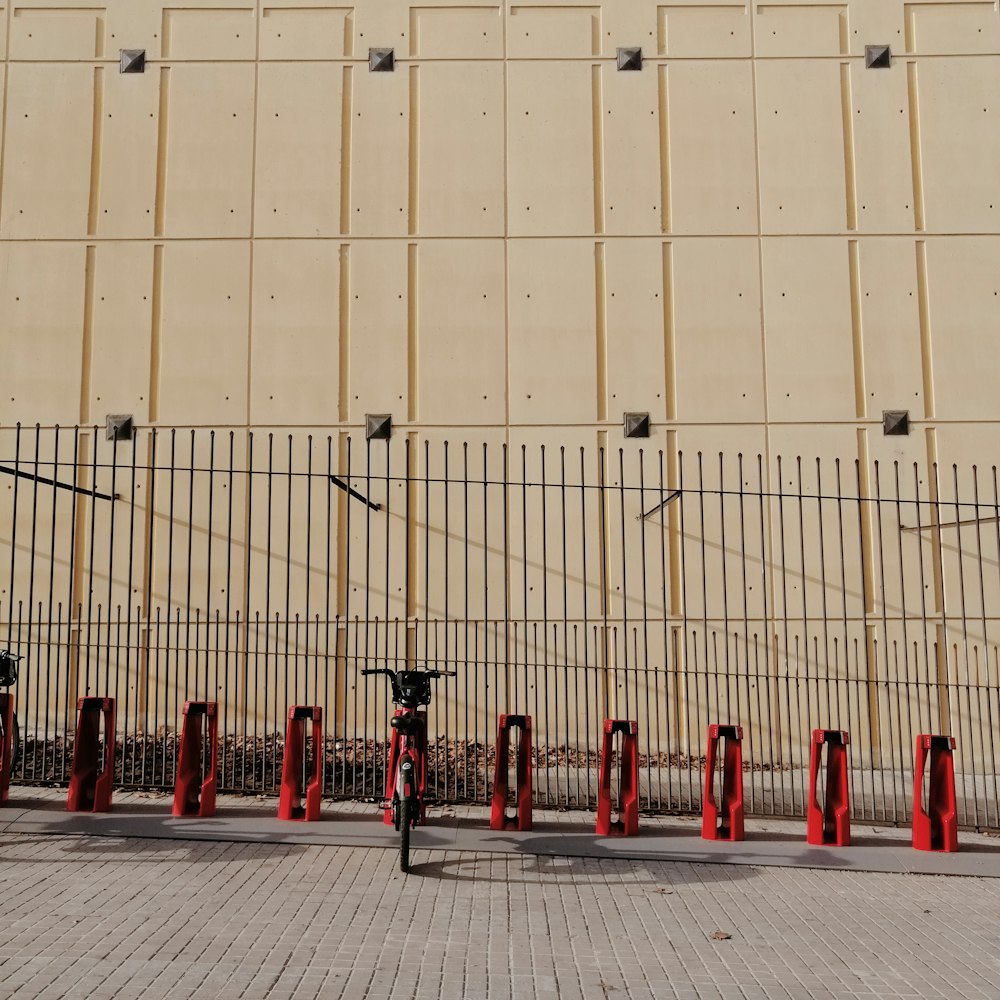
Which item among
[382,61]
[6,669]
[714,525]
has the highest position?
[382,61]

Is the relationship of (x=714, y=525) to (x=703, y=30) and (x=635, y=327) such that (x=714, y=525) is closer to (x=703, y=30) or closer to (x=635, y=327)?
(x=635, y=327)

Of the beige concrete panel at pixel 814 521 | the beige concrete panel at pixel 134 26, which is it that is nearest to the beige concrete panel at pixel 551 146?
the beige concrete panel at pixel 814 521

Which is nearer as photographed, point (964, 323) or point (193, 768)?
point (193, 768)

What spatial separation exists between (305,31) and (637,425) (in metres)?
6.89

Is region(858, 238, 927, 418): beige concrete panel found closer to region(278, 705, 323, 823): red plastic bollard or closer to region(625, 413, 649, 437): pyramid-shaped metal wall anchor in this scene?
region(625, 413, 649, 437): pyramid-shaped metal wall anchor

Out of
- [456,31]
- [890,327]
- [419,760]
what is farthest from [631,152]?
[419,760]

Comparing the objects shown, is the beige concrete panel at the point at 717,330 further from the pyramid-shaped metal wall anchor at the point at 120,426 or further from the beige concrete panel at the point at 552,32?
the pyramid-shaped metal wall anchor at the point at 120,426

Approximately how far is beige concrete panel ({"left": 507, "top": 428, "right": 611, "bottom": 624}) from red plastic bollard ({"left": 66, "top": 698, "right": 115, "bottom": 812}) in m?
5.27

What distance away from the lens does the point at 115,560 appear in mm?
12195

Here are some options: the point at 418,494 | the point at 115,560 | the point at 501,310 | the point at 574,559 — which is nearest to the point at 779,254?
the point at 501,310

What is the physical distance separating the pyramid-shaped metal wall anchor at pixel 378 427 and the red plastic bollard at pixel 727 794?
6.06 m

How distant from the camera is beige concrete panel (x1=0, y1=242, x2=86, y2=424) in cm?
1238

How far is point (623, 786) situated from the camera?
786 cm

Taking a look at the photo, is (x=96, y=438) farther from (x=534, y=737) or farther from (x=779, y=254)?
(x=779, y=254)
